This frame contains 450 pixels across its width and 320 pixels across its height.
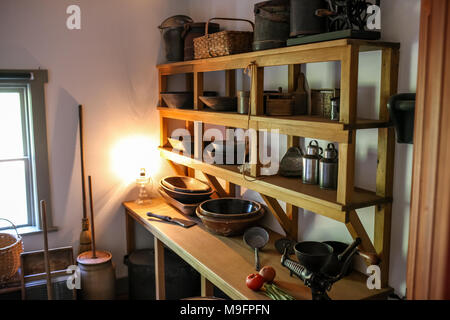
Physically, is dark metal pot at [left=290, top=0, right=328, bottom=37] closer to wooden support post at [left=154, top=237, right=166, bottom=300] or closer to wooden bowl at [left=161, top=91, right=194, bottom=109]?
wooden bowl at [left=161, top=91, right=194, bottom=109]

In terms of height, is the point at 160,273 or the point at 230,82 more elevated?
the point at 230,82

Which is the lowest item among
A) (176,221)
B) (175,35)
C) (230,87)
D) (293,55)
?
(176,221)

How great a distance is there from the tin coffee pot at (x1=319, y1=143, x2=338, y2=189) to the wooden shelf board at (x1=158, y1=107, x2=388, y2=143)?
6.9 inches

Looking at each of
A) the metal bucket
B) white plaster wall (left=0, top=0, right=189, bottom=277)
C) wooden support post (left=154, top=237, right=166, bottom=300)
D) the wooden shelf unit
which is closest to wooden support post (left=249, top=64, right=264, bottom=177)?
the wooden shelf unit

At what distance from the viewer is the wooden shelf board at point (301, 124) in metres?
1.95

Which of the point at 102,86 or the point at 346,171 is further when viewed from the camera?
the point at 102,86

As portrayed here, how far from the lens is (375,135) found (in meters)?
2.22

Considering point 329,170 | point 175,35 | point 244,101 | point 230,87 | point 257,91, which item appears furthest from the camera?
point 175,35

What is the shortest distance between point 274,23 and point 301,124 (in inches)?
23.2

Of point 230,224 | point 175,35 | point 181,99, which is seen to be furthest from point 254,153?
point 175,35

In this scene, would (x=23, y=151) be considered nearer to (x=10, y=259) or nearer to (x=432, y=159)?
(x=10, y=259)

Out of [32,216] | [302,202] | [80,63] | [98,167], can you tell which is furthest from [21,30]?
[302,202]

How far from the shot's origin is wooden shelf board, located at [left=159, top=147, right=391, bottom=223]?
2.01 m

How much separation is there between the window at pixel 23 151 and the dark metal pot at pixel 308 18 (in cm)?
208
